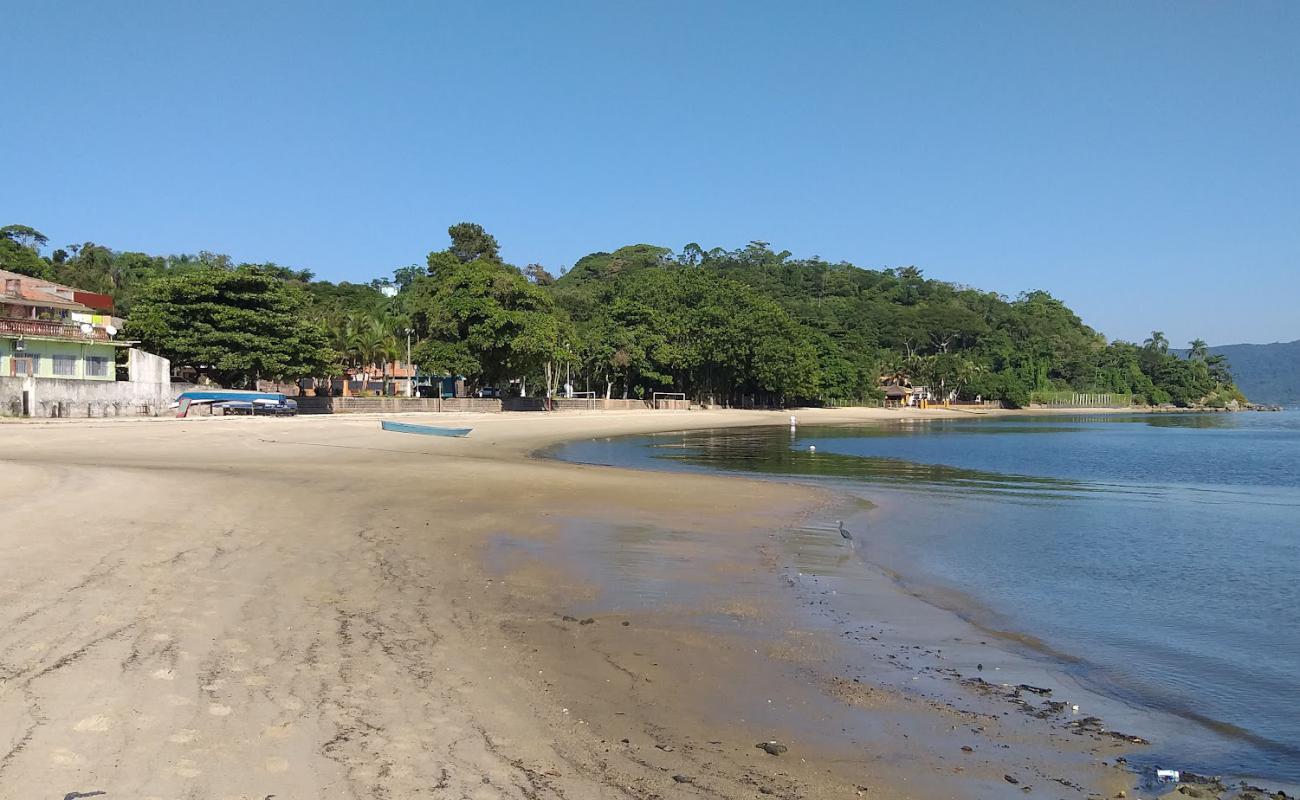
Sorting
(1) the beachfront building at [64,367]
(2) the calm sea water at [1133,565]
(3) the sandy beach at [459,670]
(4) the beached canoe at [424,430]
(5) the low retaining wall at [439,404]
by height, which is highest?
(1) the beachfront building at [64,367]

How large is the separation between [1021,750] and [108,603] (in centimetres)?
789

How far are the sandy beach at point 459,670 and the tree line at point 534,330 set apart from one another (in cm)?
4408

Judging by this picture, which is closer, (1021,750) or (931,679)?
(1021,750)

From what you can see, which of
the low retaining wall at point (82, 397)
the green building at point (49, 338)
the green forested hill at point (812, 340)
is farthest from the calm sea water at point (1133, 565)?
the green forested hill at point (812, 340)

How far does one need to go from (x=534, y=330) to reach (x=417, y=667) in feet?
198

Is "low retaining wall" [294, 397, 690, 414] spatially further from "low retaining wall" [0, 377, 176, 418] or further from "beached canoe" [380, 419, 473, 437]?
"beached canoe" [380, 419, 473, 437]

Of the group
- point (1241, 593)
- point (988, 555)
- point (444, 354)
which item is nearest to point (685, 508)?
point (988, 555)

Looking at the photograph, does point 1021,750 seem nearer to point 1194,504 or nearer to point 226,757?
point 226,757

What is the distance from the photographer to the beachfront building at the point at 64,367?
44.4 metres

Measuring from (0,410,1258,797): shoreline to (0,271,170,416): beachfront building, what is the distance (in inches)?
1451

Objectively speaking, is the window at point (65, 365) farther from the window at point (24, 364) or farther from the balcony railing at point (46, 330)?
the balcony railing at point (46, 330)

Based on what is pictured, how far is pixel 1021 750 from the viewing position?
5742 mm

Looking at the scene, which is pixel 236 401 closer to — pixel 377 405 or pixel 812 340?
pixel 377 405

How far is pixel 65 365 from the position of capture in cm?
5006
